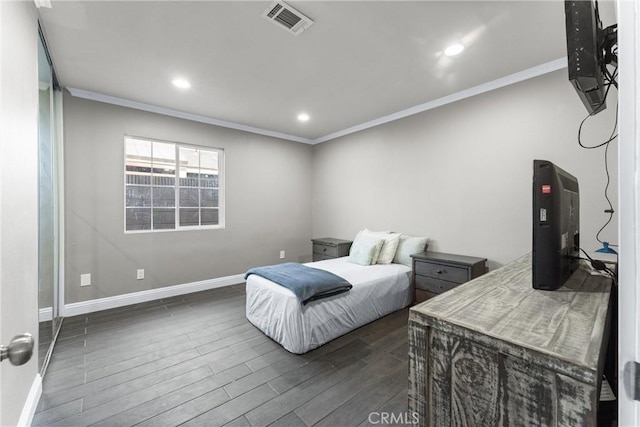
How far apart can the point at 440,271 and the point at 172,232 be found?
3.49 meters

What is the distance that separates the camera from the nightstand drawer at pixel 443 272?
269 centimetres

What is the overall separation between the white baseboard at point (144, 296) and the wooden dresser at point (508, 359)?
12.0 feet

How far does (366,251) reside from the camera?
3.40 m

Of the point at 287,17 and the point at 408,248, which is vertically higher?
the point at 287,17

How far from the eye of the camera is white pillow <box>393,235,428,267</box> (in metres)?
3.31

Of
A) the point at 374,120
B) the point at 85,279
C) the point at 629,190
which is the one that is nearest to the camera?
the point at 629,190

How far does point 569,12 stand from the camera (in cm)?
96

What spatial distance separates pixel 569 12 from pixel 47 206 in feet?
11.6

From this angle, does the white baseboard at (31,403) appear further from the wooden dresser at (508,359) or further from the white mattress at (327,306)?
the wooden dresser at (508,359)

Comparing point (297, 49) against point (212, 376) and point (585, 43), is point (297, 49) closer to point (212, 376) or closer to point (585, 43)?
point (585, 43)

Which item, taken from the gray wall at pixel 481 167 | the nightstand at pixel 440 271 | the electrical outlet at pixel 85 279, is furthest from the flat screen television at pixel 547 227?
the electrical outlet at pixel 85 279

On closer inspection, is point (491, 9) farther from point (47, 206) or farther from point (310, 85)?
point (47, 206)

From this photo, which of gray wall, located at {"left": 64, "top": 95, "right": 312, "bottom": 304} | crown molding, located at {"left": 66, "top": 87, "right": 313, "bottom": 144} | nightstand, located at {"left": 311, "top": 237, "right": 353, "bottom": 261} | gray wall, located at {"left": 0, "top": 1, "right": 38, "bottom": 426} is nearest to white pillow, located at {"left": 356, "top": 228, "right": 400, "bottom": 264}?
nightstand, located at {"left": 311, "top": 237, "right": 353, "bottom": 261}

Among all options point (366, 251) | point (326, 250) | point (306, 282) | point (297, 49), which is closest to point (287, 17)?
point (297, 49)
